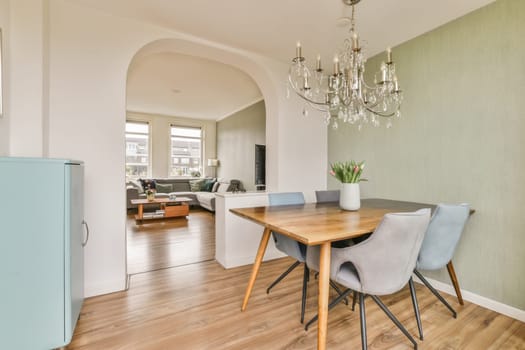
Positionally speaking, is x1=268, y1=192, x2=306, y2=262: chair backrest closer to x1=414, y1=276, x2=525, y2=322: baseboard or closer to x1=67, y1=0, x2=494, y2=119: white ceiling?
x1=414, y1=276, x2=525, y2=322: baseboard

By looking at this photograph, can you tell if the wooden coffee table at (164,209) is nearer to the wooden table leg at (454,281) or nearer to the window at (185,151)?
the window at (185,151)

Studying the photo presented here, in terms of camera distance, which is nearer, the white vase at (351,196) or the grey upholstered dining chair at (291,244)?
the grey upholstered dining chair at (291,244)

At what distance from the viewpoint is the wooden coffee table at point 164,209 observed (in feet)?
16.5

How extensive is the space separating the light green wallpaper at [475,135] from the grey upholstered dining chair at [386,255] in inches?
45.8


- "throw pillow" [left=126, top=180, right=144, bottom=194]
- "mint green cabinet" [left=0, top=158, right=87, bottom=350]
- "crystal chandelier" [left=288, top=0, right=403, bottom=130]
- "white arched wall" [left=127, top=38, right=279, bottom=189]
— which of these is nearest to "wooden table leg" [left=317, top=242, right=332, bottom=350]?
"crystal chandelier" [left=288, top=0, right=403, bottom=130]

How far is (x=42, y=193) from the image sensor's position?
1.26 meters

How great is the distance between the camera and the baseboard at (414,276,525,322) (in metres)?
1.81

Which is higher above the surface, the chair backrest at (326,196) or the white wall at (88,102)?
the white wall at (88,102)

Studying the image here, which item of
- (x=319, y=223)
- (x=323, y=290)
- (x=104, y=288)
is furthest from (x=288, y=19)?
(x=104, y=288)

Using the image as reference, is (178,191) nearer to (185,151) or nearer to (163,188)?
(163,188)

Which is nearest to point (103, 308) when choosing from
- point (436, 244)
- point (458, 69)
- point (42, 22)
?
point (42, 22)

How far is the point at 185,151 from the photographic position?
769cm

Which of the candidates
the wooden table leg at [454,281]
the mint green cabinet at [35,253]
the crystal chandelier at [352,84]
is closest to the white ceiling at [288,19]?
the crystal chandelier at [352,84]

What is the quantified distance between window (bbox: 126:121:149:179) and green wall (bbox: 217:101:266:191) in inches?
87.3
